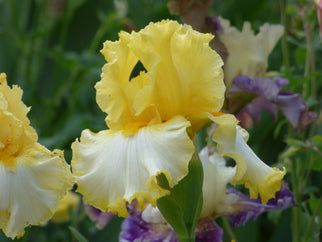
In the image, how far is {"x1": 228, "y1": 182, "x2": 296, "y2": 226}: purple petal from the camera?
701mm

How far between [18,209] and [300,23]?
74 cm

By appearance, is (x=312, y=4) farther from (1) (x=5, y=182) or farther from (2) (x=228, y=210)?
(1) (x=5, y=182)

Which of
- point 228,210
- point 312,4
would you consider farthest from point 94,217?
point 312,4

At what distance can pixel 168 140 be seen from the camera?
478mm

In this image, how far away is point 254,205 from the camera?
0.71 meters

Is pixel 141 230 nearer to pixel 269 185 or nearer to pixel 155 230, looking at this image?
pixel 155 230

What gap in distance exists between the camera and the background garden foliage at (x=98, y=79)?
847 millimetres

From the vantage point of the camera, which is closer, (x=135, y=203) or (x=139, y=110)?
(x=139, y=110)

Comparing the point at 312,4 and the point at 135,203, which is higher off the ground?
the point at 312,4

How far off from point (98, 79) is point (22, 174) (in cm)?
111

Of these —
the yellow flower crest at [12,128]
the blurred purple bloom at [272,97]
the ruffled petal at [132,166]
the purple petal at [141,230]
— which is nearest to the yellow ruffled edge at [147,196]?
the ruffled petal at [132,166]

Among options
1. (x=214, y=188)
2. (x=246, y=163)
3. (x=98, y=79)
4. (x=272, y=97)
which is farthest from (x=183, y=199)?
(x=98, y=79)

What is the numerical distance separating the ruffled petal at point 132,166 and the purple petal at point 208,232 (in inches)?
9.0

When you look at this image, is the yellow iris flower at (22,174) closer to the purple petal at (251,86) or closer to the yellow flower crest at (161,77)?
the yellow flower crest at (161,77)
